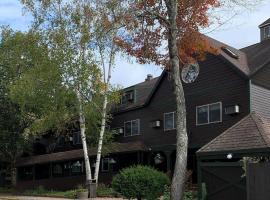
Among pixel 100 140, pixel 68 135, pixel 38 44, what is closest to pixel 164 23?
pixel 100 140

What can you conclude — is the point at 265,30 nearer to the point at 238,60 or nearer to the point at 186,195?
the point at 238,60

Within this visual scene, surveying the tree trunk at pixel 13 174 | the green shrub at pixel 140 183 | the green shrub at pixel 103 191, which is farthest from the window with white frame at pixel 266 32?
the tree trunk at pixel 13 174

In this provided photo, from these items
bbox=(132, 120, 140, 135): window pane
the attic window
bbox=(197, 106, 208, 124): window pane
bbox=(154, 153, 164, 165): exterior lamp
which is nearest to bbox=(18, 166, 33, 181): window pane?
bbox=(132, 120, 140, 135): window pane

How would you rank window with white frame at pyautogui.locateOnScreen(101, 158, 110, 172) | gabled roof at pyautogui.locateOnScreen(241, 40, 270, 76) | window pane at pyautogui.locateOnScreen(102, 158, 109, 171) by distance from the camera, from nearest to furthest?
gabled roof at pyautogui.locateOnScreen(241, 40, 270, 76), window with white frame at pyautogui.locateOnScreen(101, 158, 110, 172), window pane at pyautogui.locateOnScreen(102, 158, 109, 171)

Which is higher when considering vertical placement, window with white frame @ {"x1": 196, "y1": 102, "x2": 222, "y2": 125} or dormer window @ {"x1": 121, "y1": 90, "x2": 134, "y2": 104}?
dormer window @ {"x1": 121, "y1": 90, "x2": 134, "y2": 104}

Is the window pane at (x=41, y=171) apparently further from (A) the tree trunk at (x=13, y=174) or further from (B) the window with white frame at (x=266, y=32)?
(B) the window with white frame at (x=266, y=32)

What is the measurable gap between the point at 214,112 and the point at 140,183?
1204 centimetres

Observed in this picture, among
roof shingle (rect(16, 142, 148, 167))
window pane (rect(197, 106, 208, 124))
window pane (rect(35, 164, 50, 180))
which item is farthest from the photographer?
window pane (rect(35, 164, 50, 180))

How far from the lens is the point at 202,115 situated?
33.7 meters

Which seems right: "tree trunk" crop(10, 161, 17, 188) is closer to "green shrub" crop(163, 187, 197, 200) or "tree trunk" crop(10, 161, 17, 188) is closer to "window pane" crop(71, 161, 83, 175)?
"window pane" crop(71, 161, 83, 175)

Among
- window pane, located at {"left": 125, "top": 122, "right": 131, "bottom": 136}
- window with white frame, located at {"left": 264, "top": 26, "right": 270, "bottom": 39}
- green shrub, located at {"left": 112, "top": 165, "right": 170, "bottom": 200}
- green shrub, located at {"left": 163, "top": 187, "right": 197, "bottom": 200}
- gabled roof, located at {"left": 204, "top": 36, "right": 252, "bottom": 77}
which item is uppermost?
window with white frame, located at {"left": 264, "top": 26, "right": 270, "bottom": 39}

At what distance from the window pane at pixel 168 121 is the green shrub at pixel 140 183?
14116 mm

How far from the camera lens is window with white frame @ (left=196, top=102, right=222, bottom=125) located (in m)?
32.3

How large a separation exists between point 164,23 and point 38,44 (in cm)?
1732
